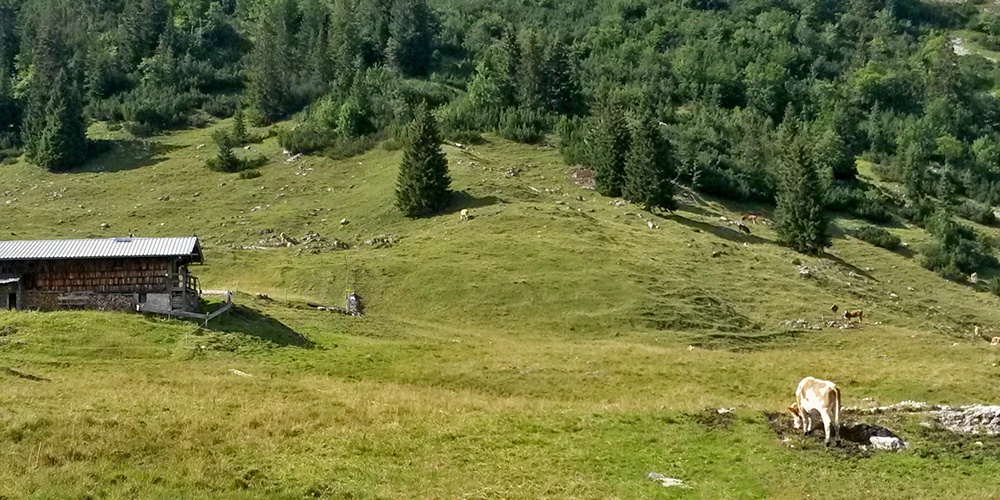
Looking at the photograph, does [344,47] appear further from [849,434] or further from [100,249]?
[849,434]

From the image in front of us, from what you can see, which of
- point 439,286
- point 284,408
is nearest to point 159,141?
point 439,286

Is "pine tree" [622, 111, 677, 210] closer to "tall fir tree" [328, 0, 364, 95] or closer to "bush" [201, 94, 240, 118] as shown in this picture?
"tall fir tree" [328, 0, 364, 95]

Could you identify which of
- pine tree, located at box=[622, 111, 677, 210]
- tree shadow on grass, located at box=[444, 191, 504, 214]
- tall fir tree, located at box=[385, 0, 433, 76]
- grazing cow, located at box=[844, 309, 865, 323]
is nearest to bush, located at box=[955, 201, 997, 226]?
pine tree, located at box=[622, 111, 677, 210]

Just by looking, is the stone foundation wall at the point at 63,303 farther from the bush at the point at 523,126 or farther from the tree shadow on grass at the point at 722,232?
the bush at the point at 523,126

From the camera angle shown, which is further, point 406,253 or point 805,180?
point 805,180

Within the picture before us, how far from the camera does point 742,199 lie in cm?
10438

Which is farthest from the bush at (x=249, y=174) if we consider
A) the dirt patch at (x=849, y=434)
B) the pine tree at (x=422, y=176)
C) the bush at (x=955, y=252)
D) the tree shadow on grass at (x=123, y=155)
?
the dirt patch at (x=849, y=434)

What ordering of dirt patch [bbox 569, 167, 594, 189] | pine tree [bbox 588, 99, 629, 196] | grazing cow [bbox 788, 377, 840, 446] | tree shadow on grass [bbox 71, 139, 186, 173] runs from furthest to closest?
tree shadow on grass [bbox 71, 139, 186, 173] < dirt patch [bbox 569, 167, 594, 189] < pine tree [bbox 588, 99, 629, 196] < grazing cow [bbox 788, 377, 840, 446]

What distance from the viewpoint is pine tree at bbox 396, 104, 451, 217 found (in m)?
82.8

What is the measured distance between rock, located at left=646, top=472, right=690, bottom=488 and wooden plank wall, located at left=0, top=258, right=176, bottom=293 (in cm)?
3914

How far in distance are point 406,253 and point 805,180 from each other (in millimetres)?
40670

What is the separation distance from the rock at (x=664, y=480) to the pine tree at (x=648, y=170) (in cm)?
6795

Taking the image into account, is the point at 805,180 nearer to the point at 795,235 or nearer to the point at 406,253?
the point at 795,235

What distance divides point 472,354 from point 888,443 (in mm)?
25357
